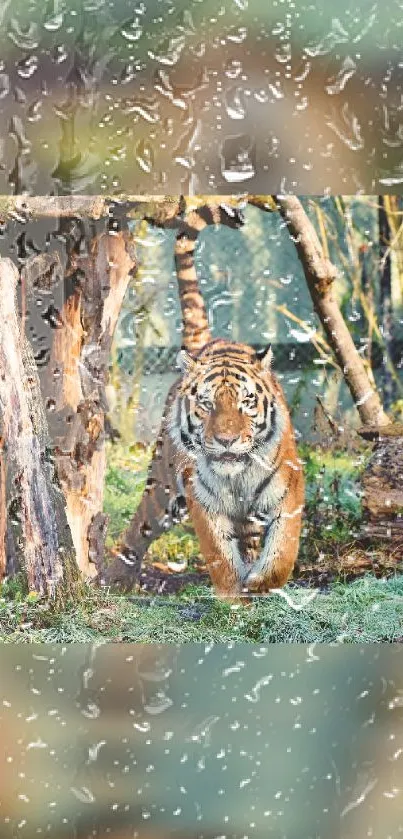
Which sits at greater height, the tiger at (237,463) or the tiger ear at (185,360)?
the tiger ear at (185,360)

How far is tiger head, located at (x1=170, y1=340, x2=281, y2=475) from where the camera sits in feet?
12.4

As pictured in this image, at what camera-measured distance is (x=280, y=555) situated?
3.79 meters

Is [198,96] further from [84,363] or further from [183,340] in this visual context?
[84,363]

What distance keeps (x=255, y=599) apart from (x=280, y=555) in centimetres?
13

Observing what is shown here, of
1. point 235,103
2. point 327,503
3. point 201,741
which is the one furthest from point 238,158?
point 201,741

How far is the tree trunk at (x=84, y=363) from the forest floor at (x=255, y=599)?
0.06 metres

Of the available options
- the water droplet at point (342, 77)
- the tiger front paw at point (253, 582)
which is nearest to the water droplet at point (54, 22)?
the water droplet at point (342, 77)

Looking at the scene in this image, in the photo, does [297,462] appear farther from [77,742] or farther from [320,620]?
[77,742]

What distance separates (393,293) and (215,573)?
82 centimetres

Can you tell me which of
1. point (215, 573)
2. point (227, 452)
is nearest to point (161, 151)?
point (227, 452)

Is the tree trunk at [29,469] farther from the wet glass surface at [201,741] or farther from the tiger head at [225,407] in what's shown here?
the tiger head at [225,407]

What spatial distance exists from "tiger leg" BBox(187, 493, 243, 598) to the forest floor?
2 cm

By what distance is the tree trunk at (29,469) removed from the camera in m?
3.78

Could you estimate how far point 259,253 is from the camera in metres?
3.78
